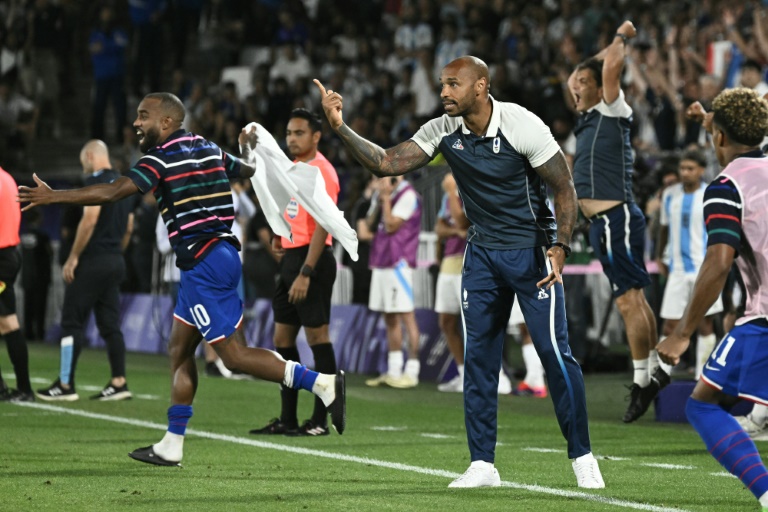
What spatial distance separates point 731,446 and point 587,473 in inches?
59.5

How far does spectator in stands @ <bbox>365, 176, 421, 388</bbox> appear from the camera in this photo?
47.0 feet

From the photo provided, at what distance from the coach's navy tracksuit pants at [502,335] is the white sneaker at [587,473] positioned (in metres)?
0.04

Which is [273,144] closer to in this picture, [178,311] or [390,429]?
[178,311]

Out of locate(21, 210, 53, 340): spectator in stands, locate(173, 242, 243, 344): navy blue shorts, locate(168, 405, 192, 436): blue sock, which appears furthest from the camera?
locate(21, 210, 53, 340): spectator in stands

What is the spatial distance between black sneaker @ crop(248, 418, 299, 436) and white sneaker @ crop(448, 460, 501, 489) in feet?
9.63

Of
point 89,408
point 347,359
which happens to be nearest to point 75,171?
point 347,359

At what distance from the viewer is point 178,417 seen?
328 inches

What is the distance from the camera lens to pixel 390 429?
10781mm

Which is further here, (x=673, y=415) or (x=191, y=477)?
(x=673, y=415)

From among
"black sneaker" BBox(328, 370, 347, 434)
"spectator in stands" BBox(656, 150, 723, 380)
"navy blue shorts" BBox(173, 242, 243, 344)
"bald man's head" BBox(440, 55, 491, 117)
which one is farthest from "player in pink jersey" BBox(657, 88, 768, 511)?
"spectator in stands" BBox(656, 150, 723, 380)

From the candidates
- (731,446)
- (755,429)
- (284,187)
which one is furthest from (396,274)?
(731,446)

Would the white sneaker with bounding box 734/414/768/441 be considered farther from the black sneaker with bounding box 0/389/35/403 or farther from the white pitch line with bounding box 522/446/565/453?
the black sneaker with bounding box 0/389/35/403

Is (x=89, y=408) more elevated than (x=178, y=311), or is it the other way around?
(x=178, y=311)

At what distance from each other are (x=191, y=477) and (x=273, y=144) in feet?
8.51
